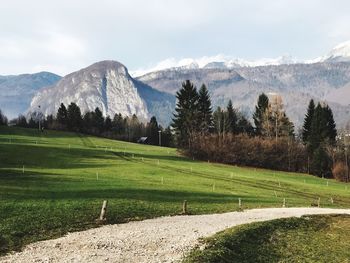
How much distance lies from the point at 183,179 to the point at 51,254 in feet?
172

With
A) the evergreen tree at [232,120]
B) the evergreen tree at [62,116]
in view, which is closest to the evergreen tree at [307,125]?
the evergreen tree at [232,120]

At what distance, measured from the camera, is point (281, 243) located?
120ft

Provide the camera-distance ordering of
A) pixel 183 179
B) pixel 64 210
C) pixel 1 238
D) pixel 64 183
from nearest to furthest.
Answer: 1. pixel 1 238
2. pixel 64 210
3. pixel 64 183
4. pixel 183 179

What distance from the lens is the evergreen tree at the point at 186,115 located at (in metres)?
148

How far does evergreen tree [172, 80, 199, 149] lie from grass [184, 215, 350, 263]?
325ft

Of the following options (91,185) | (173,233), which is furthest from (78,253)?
(91,185)

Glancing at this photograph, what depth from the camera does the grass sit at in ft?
100

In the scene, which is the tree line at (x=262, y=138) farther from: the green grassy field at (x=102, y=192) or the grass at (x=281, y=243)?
the grass at (x=281, y=243)

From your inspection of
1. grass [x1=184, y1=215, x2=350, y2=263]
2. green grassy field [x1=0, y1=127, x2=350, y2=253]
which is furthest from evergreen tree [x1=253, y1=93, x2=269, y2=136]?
grass [x1=184, y1=215, x2=350, y2=263]

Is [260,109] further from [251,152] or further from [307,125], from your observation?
[251,152]

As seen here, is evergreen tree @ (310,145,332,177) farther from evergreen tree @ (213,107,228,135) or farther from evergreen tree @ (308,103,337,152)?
evergreen tree @ (213,107,228,135)

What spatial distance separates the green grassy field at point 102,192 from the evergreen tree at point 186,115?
111 feet

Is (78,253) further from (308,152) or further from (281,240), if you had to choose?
(308,152)

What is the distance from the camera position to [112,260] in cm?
2675
